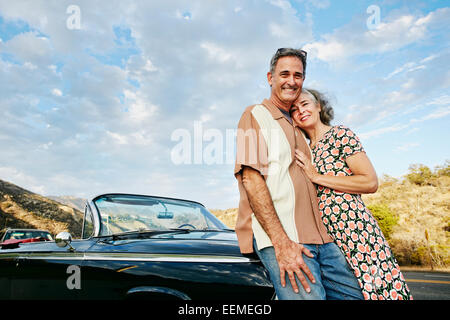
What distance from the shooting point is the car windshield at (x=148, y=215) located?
3.16 meters

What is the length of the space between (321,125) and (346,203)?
67 cm

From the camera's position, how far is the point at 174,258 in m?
2.07

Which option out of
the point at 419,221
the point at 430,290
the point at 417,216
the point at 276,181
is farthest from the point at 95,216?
the point at 417,216

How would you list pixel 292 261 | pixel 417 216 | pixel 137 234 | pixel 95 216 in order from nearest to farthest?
pixel 292 261
pixel 137 234
pixel 95 216
pixel 417 216

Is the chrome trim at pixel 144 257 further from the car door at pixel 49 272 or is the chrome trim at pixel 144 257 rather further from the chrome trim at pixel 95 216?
the chrome trim at pixel 95 216

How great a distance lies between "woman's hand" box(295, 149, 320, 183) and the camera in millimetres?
1859

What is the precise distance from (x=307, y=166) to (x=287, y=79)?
62 centimetres

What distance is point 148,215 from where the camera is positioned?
3.41 meters

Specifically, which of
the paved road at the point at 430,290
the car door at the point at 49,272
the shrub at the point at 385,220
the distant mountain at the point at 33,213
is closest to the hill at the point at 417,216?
the shrub at the point at 385,220

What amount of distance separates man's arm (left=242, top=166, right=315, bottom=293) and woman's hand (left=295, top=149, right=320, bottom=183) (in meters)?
0.36

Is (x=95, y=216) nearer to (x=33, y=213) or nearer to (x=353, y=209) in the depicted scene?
(x=353, y=209)

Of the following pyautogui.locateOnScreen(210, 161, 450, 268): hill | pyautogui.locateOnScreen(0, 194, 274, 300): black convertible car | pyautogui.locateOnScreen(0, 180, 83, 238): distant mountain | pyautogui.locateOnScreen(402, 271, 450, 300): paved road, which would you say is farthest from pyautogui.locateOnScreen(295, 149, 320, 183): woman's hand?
pyautogui.locateOnScreen(0, 180, 83, 238): distant mountain

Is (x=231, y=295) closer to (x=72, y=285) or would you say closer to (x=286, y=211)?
(x=286, y=211)

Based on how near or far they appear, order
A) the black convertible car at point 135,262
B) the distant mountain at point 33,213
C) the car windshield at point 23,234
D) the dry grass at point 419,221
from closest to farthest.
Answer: the black convertible car at point 135,262
the car windshield at point 23,234
the dry grass at point 419,221
the distant mountain at point 33,213
